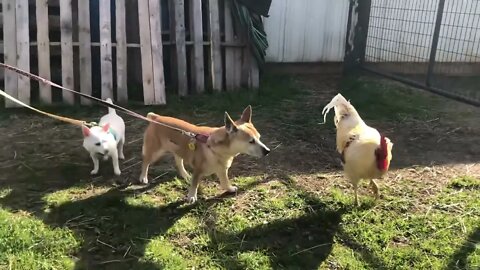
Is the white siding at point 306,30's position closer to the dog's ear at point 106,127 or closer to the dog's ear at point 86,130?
the dog's ear at point 106,127

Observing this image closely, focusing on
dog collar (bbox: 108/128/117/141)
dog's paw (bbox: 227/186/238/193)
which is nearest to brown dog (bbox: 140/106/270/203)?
dog's paw (bbox: 227/186/238/193)

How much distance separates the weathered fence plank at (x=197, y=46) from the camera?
269 inches

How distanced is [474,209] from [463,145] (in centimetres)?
169

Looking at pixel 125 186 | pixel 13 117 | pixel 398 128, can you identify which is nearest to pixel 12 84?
pixel 13 117

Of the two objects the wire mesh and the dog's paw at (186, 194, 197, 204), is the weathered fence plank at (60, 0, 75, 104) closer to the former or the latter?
the dog's paw at (186, 194, 197, 204)

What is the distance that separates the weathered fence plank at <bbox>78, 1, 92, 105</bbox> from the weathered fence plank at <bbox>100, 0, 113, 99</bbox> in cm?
18

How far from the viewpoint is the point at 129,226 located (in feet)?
12.1

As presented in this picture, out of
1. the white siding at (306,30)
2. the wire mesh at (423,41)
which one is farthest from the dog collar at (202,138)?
the wire mesh at (423,41)

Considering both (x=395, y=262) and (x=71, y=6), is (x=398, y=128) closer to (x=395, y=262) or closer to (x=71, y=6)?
(x=395, y=262)

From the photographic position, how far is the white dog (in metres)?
4.26

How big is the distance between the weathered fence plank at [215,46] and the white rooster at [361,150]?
10.4ft

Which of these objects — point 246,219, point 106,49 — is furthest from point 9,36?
point 246,219

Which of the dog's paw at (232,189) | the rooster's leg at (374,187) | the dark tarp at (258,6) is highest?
the dark tarp at (258,6)

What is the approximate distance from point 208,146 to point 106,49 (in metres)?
3.18
